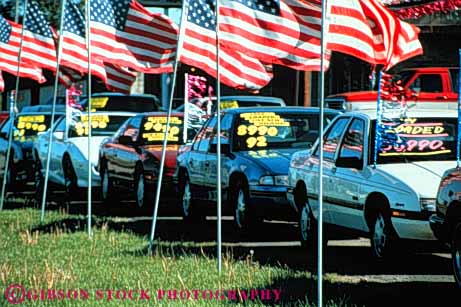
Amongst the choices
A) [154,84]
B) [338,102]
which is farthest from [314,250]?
[154,84]

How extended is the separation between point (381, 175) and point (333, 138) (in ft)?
5.68

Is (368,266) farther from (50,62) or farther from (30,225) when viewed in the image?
(50,62)

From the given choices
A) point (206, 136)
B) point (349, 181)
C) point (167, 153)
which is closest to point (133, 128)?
point (167, 153)

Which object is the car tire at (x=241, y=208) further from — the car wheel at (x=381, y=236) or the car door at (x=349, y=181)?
the car wheel at (x=381, y=236)

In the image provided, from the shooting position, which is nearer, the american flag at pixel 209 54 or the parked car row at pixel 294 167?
the parked car row at pixel 294 167

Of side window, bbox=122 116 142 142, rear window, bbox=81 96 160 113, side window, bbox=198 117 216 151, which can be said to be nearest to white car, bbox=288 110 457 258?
side window, bbox=198 117 216 151

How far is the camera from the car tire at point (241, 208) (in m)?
14.8

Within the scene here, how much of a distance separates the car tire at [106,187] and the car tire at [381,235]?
348 inches

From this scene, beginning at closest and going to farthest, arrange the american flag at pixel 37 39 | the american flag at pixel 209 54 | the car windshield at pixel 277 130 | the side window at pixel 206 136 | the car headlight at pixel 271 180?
the american flag at pixel 209 54 < the car headlight at pixel 271 180 < the car windshield at pixel 277 130 < the side window at pixel 206 136 < the american flag at pixel 37 39

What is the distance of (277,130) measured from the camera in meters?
16.0

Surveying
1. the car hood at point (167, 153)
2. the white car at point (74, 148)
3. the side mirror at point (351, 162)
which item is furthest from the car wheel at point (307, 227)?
the white car at point (74, 148)

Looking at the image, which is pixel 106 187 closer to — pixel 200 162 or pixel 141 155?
pixel 141 155

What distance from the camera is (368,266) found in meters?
12.2

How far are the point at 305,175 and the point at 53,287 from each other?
434cm
